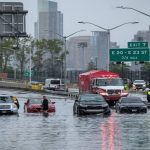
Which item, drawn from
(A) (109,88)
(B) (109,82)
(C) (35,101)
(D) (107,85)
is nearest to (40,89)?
(B) (109,82)

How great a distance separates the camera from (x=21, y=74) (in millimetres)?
160375

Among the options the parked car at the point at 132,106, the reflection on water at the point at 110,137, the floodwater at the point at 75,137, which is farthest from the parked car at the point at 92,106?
the reflection on water at the point at 110,137

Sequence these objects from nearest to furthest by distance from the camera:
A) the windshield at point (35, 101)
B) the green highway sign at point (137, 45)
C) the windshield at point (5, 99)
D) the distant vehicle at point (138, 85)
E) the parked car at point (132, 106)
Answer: the windshield at point (5, 99) < the parked car at point (132, 106) < the windshield at point (35, 101) < the green highway sign at point (137, 45) < the distant vehicle at point (138, 85)

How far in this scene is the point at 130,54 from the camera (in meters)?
79.2

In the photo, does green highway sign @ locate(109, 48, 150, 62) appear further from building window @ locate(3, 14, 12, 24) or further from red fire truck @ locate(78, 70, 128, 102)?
building window @ locate(3, 14, 12, 24)

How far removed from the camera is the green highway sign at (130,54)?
79062mm

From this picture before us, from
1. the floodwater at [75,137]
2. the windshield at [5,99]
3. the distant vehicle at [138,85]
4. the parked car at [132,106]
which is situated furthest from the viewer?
the distant vehicle at [138,85]

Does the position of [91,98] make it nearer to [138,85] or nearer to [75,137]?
[75,137]

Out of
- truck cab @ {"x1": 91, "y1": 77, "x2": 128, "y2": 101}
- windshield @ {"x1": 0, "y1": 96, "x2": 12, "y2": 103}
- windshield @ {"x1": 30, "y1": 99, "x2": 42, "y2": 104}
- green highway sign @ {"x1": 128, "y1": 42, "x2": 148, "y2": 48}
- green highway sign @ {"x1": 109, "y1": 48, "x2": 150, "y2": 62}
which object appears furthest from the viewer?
green highway sign @ {"x1": 128, "y1": 42, "x2": 148, "y2": 48}

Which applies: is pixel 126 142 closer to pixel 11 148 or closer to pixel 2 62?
pixel 11 148

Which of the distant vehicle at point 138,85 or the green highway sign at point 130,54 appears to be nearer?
the green highway sign at point 130,54

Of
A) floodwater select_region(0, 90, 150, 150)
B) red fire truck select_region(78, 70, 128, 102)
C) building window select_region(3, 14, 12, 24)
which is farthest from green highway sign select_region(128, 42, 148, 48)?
floodwater select_region(0, 90, 150, 150)

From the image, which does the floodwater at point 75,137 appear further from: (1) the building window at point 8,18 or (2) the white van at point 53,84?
(2) the white van at point 53,84

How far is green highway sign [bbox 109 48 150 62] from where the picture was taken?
259 ft
